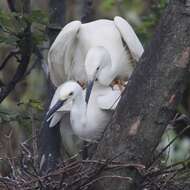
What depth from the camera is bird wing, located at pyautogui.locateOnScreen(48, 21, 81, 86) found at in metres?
5.64

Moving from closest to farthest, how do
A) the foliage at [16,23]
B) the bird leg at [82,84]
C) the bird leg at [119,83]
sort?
1. the foliage at [16,23]
2. the bird leg at [119,83]
3. the bird leg at [82,84]

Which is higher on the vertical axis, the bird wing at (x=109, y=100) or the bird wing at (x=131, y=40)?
the bird wing at (x=131, y=40)

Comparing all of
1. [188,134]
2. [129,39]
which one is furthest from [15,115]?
[188,134]

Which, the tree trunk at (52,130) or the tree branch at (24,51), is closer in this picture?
the tree branch at (24,51)

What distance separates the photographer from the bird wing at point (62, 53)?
18.5 feet

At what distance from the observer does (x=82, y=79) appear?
18.9ft

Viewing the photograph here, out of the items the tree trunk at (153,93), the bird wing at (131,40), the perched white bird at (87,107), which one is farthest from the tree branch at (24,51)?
→ the tree trunk at (153,93)

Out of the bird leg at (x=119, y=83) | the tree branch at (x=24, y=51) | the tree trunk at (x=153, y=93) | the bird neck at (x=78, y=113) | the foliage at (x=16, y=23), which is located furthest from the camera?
the bird leg at (x=119, y=83)

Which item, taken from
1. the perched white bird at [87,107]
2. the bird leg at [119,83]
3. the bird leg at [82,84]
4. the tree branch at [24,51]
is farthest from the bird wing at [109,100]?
the tree branch at [24,51]

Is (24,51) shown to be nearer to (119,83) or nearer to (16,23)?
(16,23)

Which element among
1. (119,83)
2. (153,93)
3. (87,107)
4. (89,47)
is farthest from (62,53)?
(153,93)

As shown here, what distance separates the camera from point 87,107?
17.7ft

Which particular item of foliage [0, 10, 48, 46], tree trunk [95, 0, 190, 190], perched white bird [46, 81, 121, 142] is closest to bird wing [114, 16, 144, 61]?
perched white bird [46, 81, 121, 142]

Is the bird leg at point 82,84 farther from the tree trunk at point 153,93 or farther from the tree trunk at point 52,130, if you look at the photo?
the tree trunk at point 153,93
